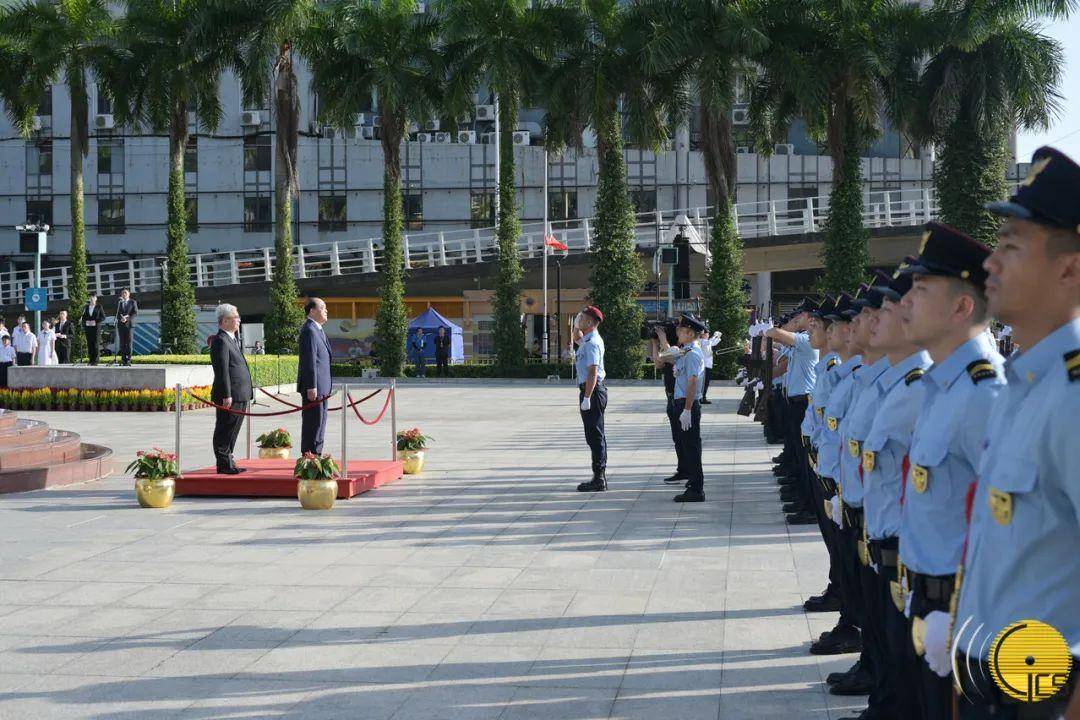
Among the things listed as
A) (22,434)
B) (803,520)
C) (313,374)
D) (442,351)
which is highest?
(313,374)

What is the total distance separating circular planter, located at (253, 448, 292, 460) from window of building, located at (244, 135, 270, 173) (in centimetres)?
4715

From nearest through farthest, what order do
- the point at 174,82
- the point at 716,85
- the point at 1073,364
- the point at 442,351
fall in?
1. the point at 1073,364
2. the point at 716,85
3. the point at 174,82
4. the point at 442,351

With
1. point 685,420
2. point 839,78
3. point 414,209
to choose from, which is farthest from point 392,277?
point 685,420

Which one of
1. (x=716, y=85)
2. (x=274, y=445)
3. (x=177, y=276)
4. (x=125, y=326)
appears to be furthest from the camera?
(x=177, y=276)

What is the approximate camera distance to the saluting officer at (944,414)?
3729 mm

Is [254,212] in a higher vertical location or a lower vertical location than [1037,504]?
higher

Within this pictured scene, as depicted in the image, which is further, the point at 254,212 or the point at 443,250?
the point at 254,212

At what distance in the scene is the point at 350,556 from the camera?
31.0ft

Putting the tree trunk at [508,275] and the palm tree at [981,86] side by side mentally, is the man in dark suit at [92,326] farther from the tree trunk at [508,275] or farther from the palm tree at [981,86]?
the palm tree at [981,86]

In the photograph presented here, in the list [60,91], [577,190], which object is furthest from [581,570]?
[60,91]

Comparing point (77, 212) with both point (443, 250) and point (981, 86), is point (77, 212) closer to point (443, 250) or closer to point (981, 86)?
point (443, 250)

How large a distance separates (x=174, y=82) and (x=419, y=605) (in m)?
36.6

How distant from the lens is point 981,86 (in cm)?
3572

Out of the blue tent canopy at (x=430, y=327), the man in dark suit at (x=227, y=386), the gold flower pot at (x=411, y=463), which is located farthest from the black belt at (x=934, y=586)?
the blue tent canopy at (x=430, y=327)
